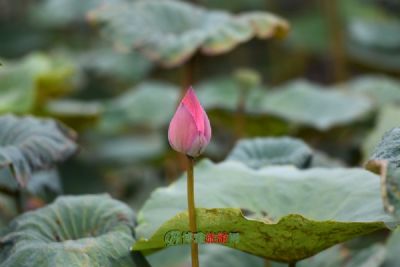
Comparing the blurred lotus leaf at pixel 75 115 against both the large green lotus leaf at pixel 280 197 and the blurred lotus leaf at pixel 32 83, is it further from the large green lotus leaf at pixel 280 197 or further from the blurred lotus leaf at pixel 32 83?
the large green lotus leaf at pixel 280 197

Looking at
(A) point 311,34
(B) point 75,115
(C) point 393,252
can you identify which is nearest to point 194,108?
(C) point 393,252

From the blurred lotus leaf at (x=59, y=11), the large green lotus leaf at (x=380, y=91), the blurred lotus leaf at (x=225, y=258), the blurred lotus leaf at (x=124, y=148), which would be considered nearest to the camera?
the blurred lotus leaf at (x=225, y=258)

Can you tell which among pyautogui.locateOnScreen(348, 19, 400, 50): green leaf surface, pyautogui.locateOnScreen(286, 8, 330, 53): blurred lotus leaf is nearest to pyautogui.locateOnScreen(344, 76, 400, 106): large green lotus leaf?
pyautogui.locateOnScreen(348, 19, 400, 50): green leaf surface

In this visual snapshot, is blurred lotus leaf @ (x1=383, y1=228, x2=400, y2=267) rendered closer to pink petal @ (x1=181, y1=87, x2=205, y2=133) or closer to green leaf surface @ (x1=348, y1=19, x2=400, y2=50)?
pink petal @ (x1=181, y1=87, x2=205, y2=133)

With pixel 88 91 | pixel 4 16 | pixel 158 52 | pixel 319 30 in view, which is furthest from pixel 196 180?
pixel 4 16

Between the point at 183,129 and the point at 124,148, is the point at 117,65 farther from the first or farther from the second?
the point at 183,129

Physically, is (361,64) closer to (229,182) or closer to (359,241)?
(359,241)

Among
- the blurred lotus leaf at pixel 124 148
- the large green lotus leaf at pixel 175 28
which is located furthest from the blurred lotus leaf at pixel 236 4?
the large green lotus leaf at pixel 175 28
